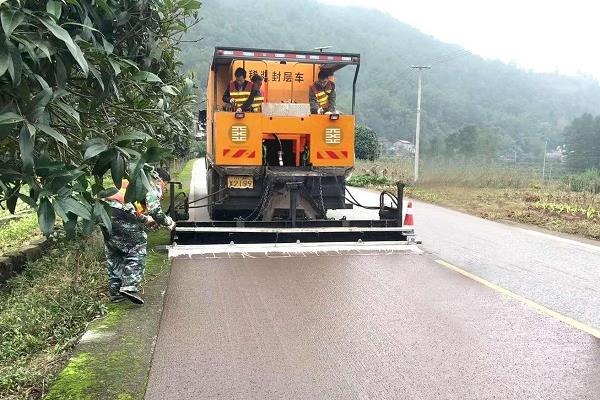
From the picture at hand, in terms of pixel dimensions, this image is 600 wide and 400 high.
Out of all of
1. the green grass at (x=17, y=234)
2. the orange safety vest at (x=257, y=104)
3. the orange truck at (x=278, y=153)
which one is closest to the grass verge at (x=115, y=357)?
the orange truck at (x=278, y=153)

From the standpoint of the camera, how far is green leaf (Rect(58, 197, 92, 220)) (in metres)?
2.00

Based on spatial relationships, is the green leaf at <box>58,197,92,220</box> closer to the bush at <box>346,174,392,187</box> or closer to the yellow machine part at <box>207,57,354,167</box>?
the yellow machine part at <box>207,57,354,167</box>

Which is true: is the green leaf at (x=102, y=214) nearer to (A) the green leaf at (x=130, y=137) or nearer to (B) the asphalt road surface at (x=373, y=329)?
(A) the green leaf at (x=130, y=137)

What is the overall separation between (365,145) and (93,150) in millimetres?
34126

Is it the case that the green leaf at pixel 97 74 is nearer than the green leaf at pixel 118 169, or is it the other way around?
the green leaf at pixel 118 169

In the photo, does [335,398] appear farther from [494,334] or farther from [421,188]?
[421,188]

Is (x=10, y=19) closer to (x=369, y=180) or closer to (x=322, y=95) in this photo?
(x=322, y=95)

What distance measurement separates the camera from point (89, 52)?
2367 mm

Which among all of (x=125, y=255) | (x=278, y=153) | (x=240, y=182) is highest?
(x=278, y=153)

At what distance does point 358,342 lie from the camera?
15.4 feet

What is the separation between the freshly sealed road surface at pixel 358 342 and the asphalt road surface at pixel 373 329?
1 cm

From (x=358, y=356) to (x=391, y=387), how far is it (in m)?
0.57

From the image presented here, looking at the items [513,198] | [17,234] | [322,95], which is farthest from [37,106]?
[513,198]

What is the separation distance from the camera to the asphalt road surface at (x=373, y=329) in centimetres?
387
